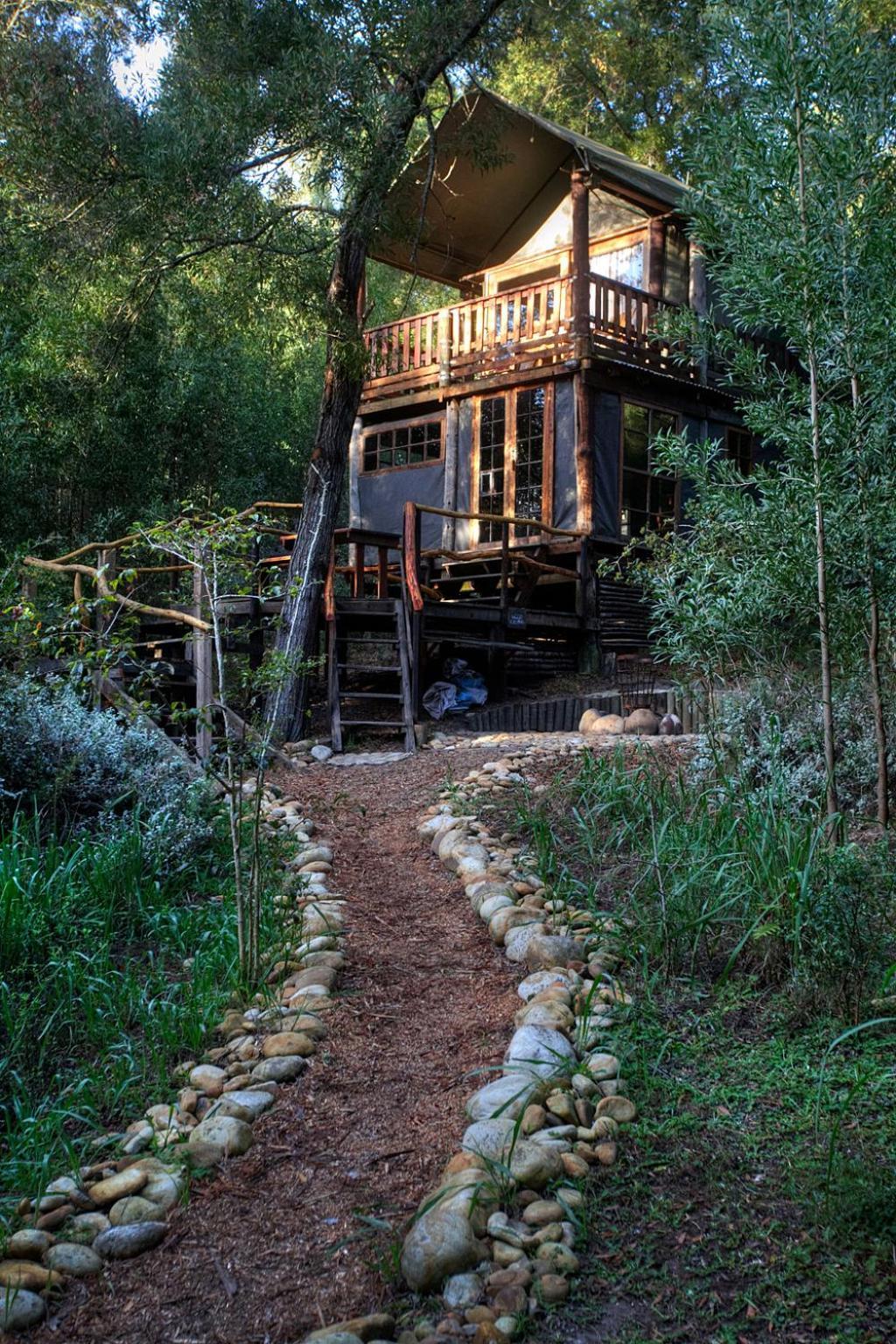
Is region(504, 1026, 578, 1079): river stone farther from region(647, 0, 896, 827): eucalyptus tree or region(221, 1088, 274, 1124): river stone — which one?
region(647, 0, 896, 827): eucalyptus tree

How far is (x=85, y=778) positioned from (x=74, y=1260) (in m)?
3.68

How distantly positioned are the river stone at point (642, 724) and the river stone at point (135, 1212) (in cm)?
663

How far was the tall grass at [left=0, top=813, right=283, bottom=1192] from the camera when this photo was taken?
10.8 feet

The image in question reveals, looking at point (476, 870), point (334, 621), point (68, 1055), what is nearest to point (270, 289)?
point (334, 621)

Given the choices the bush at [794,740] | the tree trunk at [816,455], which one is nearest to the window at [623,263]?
the bush at [794,740]

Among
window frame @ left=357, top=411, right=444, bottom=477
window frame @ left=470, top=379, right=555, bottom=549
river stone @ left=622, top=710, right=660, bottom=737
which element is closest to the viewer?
river stone @ left=622, top=710, right=660, bottom=737

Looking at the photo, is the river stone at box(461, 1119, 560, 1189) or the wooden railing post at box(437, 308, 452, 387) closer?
the river stone at box(461, 1119, 560, 1189)

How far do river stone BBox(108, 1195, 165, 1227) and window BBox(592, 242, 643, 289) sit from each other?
1452 cm

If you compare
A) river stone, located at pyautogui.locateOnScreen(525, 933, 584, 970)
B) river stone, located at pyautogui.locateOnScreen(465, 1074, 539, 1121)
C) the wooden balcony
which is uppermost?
the wooden balcony

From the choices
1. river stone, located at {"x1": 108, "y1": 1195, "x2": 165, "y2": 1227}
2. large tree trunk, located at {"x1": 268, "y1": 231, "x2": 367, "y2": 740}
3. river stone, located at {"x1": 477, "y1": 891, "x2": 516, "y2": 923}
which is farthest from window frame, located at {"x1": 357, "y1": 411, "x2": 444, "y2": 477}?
river stone, located at {"x1": 108, "y1": 1195, "x2": 165, "y2": 1227}

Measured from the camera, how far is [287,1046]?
11.2 ft

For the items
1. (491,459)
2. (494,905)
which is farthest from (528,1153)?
(491,459)

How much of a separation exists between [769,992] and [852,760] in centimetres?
259

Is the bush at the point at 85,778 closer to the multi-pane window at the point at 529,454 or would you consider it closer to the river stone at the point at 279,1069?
the river stone at the point at 279,1069
